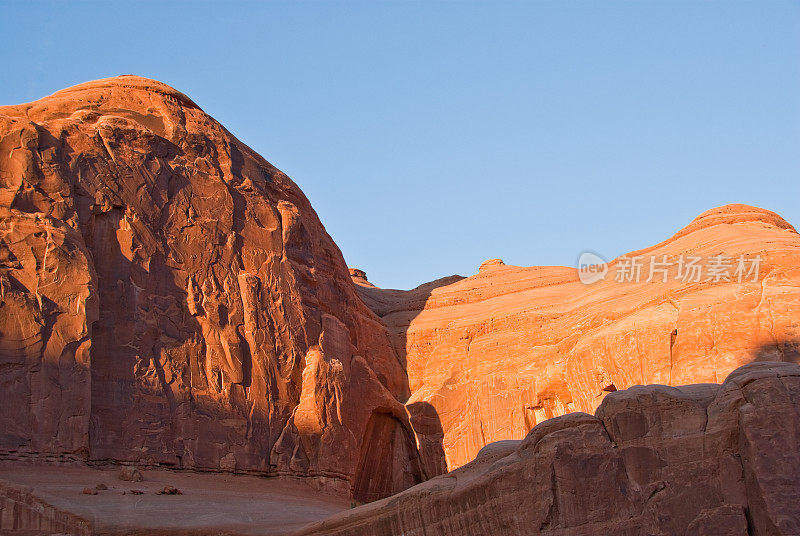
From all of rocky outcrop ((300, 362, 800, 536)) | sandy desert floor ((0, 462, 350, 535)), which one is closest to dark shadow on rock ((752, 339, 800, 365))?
rocky outcrop ((300, 362, 800, 536))

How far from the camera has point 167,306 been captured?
85.6 ft

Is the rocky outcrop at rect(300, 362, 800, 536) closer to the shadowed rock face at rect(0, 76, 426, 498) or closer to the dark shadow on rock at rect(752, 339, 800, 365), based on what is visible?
the dark shadow on rock at rect(752, 339, 800, 365)

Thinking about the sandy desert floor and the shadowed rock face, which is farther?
the shadowed rock face

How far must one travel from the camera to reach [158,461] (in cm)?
2406

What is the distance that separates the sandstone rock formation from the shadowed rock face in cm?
269

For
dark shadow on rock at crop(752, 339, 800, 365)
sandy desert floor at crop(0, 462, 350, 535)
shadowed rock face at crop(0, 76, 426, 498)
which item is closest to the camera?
sandy desert floor at crop(0, 462, 350, 535)

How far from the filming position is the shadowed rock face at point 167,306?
22969 mm

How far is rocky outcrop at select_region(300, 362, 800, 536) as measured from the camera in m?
15.2

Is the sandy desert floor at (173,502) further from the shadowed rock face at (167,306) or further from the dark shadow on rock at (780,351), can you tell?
the dark shadow on rock at (780,351)

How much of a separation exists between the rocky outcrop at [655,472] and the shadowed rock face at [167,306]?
9.67m

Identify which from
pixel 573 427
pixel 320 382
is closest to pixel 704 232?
pixel 320 382

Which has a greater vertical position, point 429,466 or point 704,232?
point 704,232

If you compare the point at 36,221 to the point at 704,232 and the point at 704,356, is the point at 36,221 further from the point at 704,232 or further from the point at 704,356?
the point at 704,232

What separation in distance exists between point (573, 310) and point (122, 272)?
1483 cm
